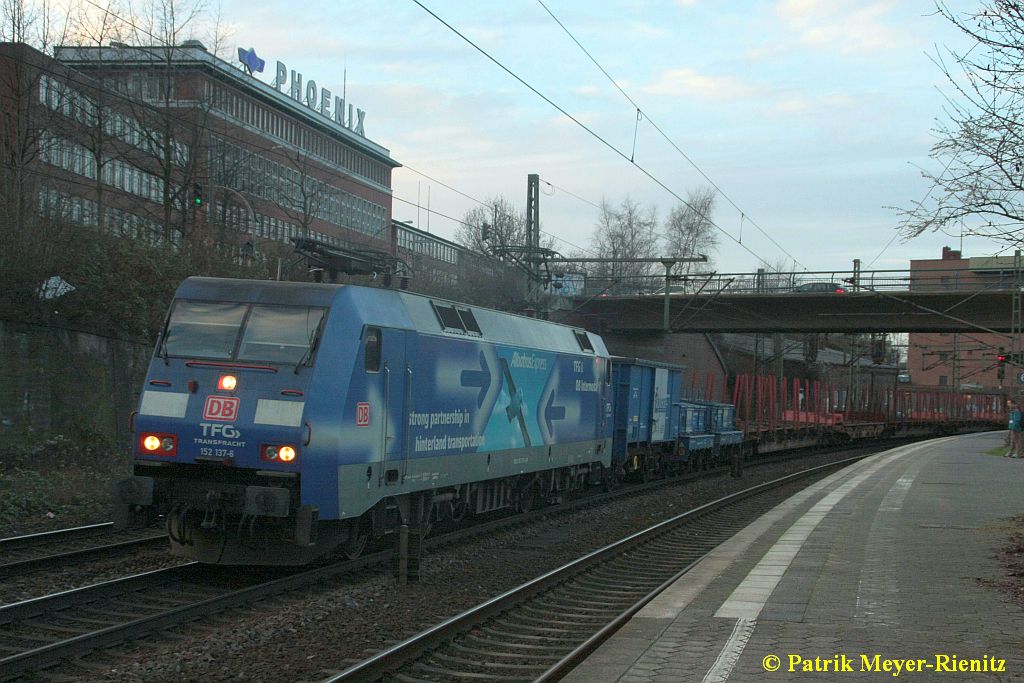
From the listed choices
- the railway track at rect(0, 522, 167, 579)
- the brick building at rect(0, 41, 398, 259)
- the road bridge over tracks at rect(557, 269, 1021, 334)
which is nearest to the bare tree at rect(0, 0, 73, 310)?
the brick building at rect(0, 41, 398, 259)

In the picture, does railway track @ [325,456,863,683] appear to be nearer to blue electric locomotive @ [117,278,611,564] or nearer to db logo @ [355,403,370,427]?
blue electric locomotive @ [117,278,611,564]

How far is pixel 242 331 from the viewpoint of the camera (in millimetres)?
11141

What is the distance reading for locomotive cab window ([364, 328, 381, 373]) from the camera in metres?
11.4

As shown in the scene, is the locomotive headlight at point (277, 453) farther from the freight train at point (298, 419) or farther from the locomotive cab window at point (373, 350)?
the locomotive cab window at point (373, 350)

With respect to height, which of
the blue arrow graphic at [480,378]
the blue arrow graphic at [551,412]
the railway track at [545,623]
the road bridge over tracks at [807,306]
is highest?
the road bridge over tracks at [807,306]

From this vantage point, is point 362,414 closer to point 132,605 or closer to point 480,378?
point 132,605

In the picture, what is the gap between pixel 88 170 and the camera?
44.9 m

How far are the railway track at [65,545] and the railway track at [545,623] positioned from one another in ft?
15.9

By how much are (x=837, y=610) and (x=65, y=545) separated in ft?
29.5

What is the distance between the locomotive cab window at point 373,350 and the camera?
1136 cm

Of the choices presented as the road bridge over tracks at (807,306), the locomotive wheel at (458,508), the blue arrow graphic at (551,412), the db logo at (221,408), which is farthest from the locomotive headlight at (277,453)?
the road bridge over tracks at (807,306)

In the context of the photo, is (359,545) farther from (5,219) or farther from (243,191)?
(243,191)

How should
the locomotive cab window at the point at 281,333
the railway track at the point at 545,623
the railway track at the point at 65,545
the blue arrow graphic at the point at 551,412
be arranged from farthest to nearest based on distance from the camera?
1. the blue arrow graphic at the point at 551,412
2. the railway track at the point at 65,545
3. the locomotive cab window at the point at 281,333
4. the railway track at the point at 545,623

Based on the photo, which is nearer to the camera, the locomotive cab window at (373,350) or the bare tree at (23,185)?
the locomotive cab window at (373,350)
